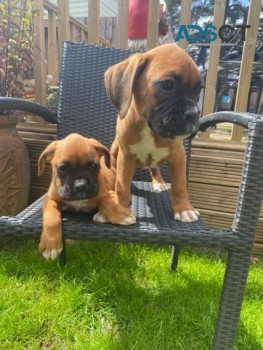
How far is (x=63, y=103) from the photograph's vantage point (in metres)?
2.18

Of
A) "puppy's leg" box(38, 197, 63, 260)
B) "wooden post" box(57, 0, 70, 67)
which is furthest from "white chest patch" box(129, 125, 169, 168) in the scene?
"wooden post" box(57, 0, 70, 67)

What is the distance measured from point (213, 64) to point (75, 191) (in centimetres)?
171

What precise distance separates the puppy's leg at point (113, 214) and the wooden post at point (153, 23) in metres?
1.62

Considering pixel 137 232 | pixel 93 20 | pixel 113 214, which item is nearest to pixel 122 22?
pixel 93 20

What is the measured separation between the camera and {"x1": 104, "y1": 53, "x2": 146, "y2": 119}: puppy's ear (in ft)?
4.59

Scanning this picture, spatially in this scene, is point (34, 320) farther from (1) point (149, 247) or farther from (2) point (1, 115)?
(2) point (1, 115)

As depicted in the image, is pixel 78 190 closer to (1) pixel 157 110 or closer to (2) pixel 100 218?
(2) pixel 100 218

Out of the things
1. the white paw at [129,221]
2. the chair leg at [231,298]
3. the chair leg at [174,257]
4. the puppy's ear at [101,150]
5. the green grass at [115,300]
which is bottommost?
the green grass at [115,300]

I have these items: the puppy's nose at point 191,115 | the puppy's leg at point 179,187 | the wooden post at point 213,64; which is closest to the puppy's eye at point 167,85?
the puppy's nose at point 191,115

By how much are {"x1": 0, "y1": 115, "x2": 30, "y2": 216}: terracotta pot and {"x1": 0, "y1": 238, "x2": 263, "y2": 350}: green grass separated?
34 cm

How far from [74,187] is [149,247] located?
1264 mm

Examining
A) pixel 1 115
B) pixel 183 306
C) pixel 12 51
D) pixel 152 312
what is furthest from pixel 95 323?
pixel 12 51

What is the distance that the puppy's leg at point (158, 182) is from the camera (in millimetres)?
1982

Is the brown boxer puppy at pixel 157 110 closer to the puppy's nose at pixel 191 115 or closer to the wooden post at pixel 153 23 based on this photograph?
the puppy's nose at pixel 191 115
